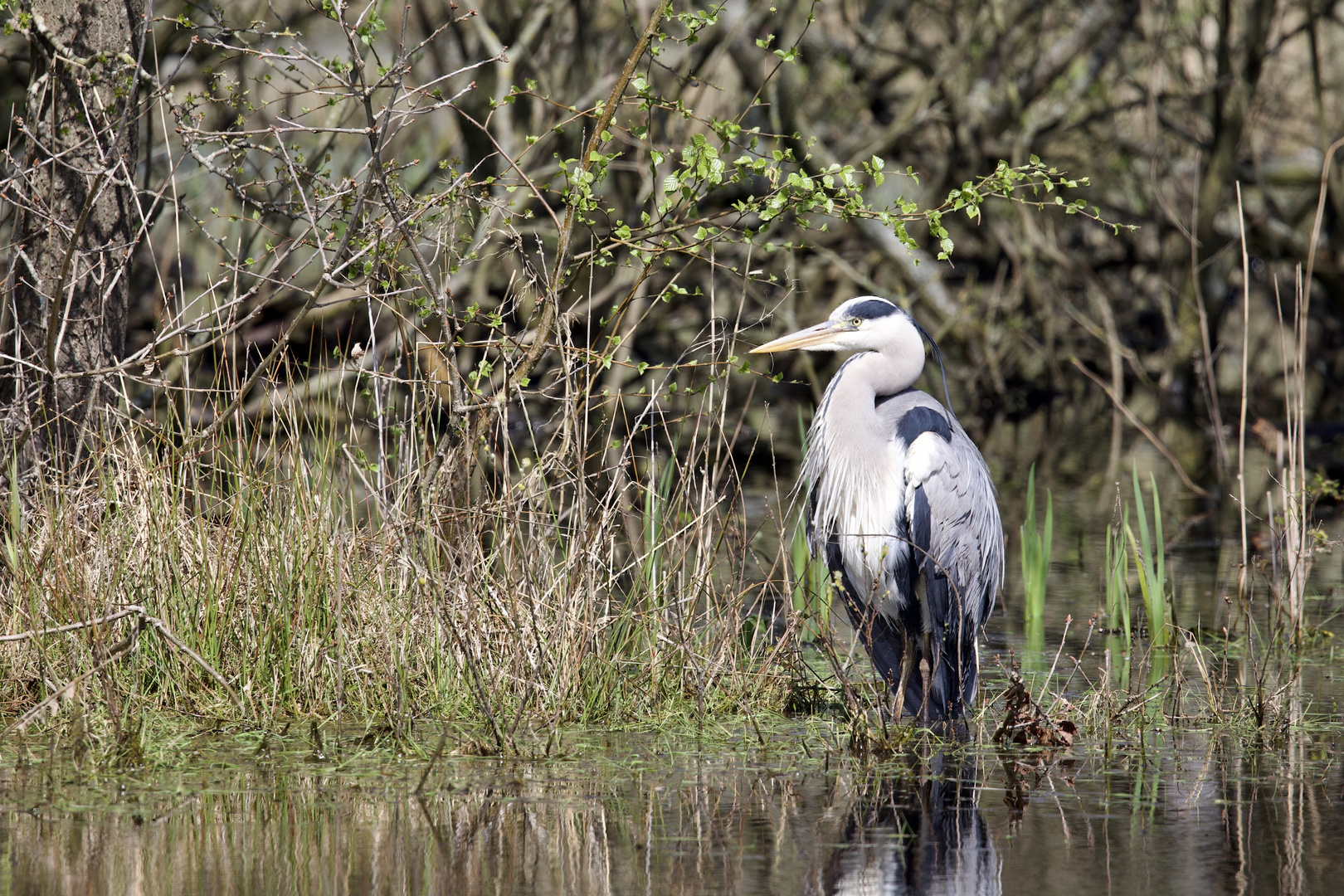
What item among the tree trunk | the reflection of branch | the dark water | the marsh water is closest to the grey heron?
the marsh water

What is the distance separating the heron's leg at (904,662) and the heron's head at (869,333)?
2.98 feet

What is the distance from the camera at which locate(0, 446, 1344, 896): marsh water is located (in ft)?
10.6

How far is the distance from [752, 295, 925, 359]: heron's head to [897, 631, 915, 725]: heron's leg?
91 centimetres

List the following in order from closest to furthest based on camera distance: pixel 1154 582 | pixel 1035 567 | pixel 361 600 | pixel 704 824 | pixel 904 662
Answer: pixel 704 824 < pixel 361 600 < pixel 904 662 < pixel 1154 582 < pixel 1035 567

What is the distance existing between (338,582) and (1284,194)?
16.3 m

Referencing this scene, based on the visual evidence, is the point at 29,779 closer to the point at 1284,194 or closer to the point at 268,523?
the point at 268,523

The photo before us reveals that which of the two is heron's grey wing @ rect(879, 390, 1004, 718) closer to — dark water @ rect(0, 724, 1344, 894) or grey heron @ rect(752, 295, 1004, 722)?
grey heron @ rect(752, 295, 1004, 722)

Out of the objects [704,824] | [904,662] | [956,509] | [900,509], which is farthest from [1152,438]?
[704,824]

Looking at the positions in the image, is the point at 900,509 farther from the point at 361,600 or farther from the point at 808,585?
the point at 361,600

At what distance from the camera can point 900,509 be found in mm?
4785

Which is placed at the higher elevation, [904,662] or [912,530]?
[912,530]

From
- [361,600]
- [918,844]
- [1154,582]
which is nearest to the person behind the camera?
[918,844]

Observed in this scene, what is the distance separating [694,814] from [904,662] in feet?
4.11

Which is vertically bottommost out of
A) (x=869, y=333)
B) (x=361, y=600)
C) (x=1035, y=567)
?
(x=361, y=600)
